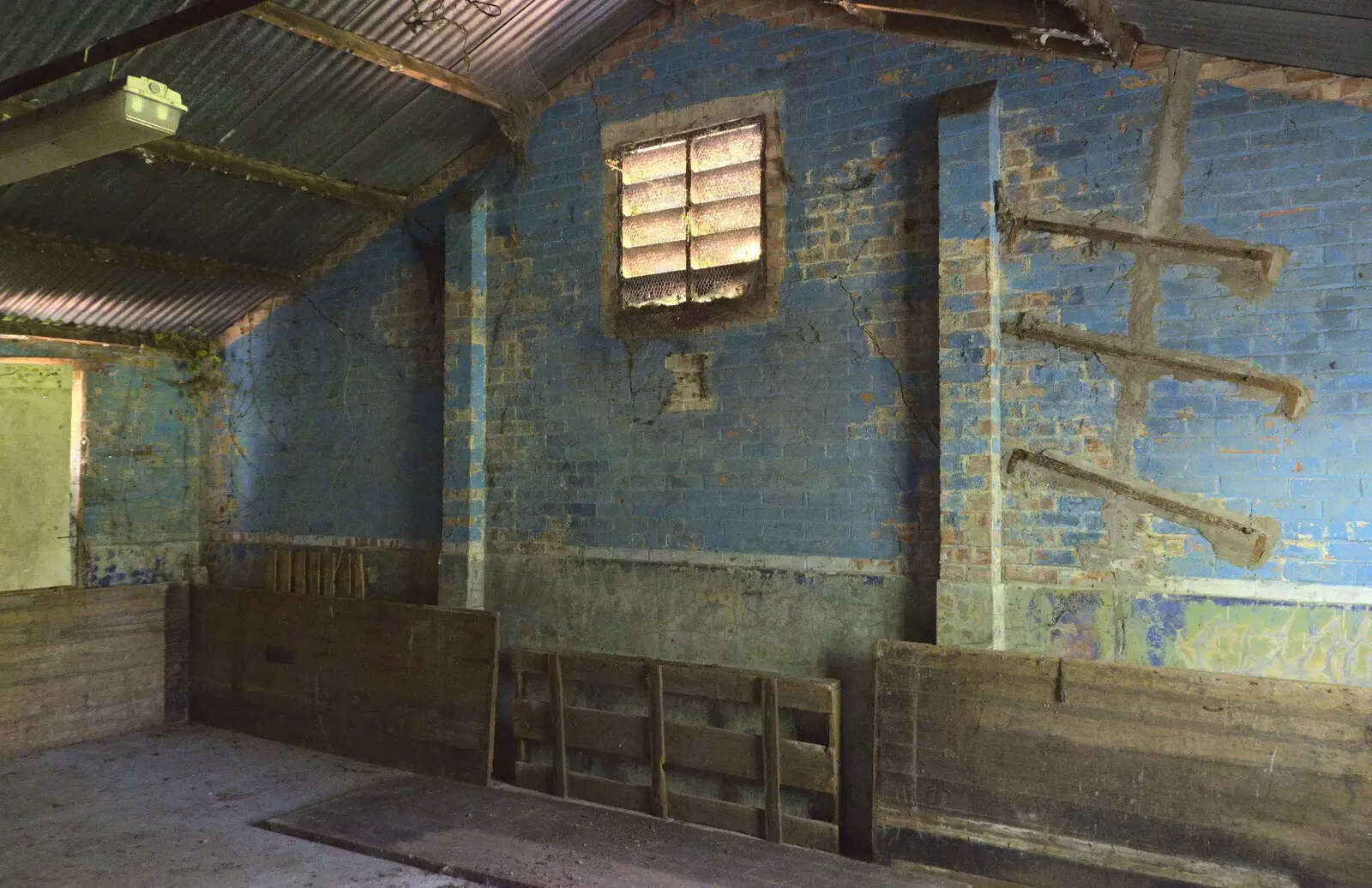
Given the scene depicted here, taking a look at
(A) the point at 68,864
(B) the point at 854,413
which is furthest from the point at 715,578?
(A) the point at 68,864

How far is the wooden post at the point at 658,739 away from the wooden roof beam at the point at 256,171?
411 cm

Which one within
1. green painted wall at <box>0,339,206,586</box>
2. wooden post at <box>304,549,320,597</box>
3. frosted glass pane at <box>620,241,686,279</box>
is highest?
frosted glass pane at <box>620,241,686,279</box>

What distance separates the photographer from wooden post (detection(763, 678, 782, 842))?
520cm

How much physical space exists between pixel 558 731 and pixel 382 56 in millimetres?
4287

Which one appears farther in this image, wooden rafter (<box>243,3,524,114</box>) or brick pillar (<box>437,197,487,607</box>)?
brick pillar (<box>437,197,487,607</box>)

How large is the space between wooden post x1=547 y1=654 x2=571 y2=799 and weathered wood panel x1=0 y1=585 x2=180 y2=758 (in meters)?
3.92

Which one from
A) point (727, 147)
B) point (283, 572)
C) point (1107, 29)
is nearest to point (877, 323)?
point (727, 147)

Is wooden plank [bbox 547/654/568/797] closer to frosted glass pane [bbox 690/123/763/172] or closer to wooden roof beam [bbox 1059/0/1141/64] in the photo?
frosted glass pane [bbox 690/123/763/172]

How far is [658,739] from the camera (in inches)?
220

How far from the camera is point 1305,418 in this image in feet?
13.9

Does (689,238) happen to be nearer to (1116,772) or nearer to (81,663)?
(1116,772)

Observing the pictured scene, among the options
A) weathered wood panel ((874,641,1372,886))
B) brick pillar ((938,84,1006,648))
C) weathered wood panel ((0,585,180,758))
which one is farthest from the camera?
weathered wood panel ((0,585,180,758))

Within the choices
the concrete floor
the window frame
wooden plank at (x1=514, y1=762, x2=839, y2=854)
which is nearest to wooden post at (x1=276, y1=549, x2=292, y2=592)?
the concrete floor

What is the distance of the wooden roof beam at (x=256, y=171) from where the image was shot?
581 centimetres
